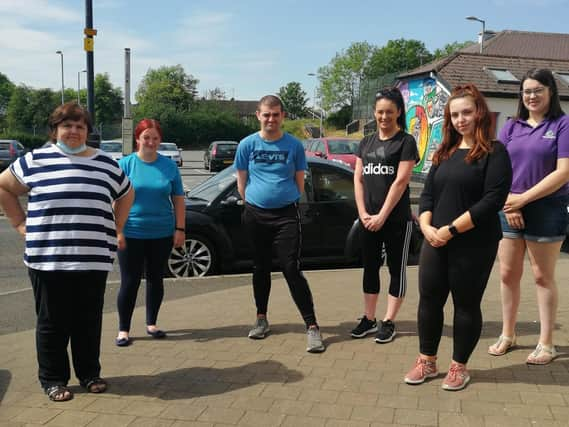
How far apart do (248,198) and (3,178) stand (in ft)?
5.89

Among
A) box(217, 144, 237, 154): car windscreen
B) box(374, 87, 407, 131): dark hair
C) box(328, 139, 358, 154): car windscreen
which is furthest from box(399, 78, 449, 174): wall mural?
box(374, 87, 407, 131): dark hair

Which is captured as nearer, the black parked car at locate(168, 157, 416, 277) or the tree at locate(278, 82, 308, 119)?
the black parked car at locate(168, 157, 416, 277)

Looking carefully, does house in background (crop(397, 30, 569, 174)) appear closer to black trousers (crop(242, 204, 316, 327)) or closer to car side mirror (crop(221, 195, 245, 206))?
car side mirror (crop(221, 195, 245, 206))

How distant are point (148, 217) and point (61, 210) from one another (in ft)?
3.78

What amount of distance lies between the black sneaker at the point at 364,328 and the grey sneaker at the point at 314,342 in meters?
0.37

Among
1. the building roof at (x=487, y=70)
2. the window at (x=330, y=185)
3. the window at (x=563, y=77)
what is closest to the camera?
the window at (x=330, y=185)

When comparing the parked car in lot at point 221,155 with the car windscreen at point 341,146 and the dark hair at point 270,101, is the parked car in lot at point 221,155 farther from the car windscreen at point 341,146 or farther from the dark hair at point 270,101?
the dark hair at point 270,101

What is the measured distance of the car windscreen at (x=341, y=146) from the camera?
20141mm

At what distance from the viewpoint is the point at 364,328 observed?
4.73 meters

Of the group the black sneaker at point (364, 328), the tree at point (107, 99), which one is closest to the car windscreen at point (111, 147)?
the black sneaker at point (364, 328)

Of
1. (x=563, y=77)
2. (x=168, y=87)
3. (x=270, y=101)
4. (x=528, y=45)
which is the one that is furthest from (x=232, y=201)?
(x=168, y=87)

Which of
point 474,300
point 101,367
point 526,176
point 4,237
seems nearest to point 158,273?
point 101,367

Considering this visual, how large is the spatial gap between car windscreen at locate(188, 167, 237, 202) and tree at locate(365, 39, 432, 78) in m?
→ 91.5

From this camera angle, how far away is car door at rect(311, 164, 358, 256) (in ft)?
24.4
